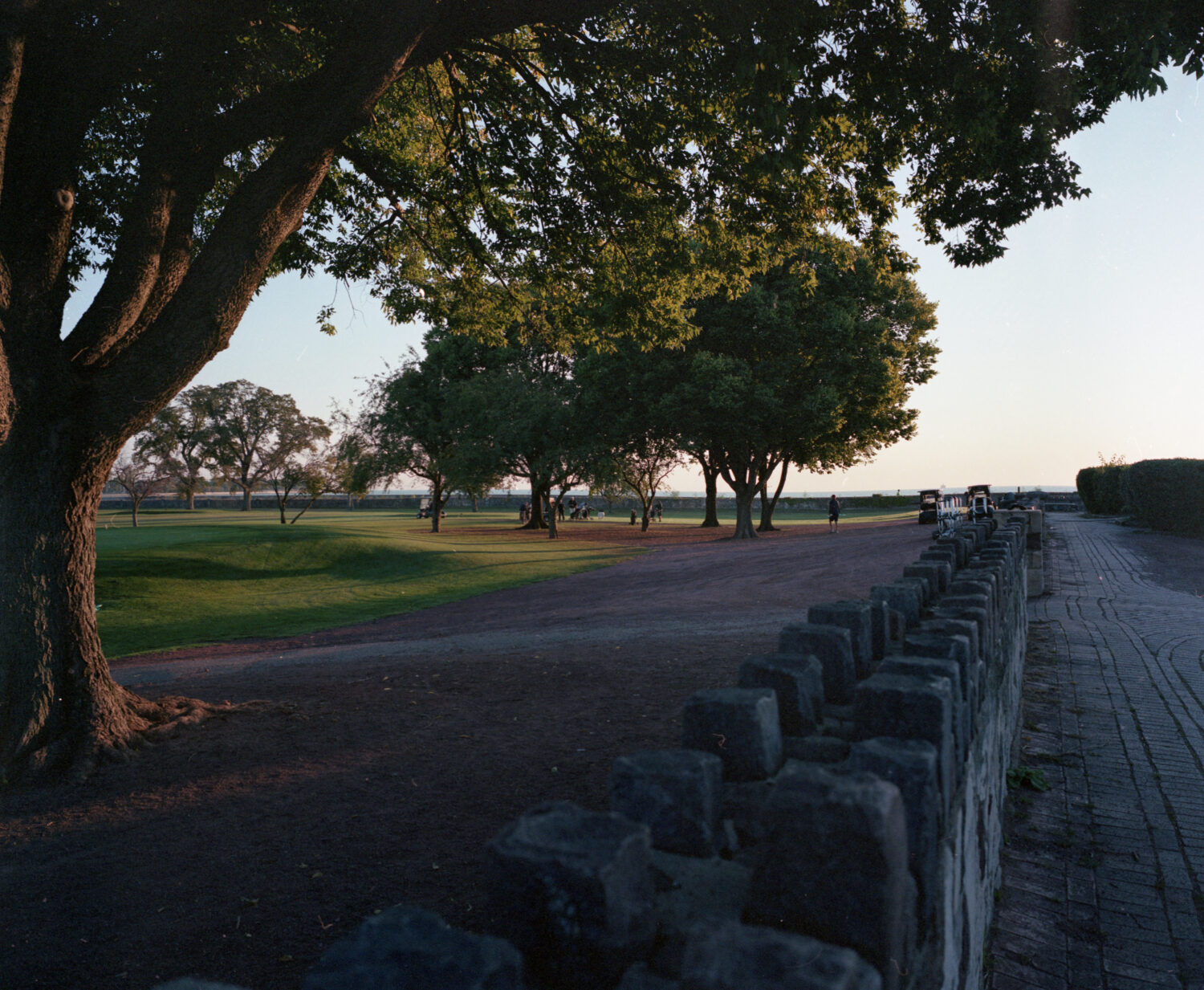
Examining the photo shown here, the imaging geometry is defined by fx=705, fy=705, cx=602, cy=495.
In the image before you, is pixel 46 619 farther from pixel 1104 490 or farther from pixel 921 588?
pixel 1104 490

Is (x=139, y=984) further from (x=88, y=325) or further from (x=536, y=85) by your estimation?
(x=536, y=85)

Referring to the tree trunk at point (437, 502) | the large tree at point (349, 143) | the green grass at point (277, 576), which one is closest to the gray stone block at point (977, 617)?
the large tree at point (349, 143)

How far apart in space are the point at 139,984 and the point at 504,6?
7.91 meters

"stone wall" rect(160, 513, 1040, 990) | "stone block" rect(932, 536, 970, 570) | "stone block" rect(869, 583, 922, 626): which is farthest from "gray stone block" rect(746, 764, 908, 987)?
"stone block" rect(932, 536, 970, 570)

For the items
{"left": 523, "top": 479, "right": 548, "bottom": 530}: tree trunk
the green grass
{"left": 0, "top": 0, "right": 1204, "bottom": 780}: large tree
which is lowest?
the green grass

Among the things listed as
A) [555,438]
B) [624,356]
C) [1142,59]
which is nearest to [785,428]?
[624,356]

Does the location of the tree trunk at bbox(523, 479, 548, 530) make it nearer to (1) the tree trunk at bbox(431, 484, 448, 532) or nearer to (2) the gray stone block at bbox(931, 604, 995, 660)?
(1) the tree trunk at bbox(431, 484, 448, 532)

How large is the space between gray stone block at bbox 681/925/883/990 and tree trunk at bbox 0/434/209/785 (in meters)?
6.16

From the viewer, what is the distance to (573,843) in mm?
1163

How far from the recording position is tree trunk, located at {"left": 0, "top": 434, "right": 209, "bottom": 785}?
17.8 ft

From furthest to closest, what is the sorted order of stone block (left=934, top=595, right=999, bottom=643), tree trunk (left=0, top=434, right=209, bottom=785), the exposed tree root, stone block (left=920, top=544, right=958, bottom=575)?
tree trunk (left=0, top=434, right=209, bottom=785), the exposed tree root, stone block (left=920, top=544, right=958, bottom=575), stone block (left=934, top=595, right=999, bottom=643)

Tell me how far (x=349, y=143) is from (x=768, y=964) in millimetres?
10646

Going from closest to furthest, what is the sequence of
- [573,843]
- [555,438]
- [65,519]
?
1. [573,843]
2. [65,519]
3. [555,438]

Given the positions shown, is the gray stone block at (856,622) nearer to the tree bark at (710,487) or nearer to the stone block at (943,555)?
the stone block at (943,555)
